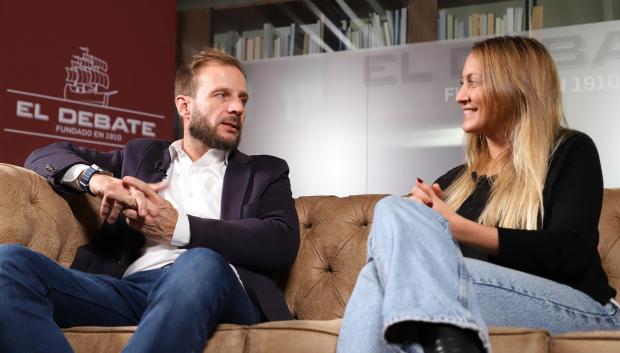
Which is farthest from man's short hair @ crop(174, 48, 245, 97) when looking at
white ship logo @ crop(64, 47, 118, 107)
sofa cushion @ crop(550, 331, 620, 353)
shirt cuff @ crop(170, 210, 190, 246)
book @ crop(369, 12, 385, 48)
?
book @ crop(369, 12, 385, 48)

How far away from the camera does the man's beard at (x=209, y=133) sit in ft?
7.16

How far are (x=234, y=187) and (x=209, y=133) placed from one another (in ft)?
0.74

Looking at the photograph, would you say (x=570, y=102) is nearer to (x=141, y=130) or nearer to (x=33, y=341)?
(x=141, y=130)

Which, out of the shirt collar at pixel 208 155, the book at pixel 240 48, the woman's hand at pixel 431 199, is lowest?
the woman's hand at pixel 431 199

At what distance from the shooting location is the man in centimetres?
147

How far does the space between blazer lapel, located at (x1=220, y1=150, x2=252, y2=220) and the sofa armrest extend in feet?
1.32

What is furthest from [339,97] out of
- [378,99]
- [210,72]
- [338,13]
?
[210,72]

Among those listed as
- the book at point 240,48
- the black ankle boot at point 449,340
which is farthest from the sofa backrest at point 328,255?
the book at point 240,48

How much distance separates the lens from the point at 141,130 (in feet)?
13.0

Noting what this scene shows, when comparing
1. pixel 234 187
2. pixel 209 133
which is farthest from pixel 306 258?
pixel 209 133

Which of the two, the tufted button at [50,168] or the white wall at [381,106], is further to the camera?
the white wall at [381,106]

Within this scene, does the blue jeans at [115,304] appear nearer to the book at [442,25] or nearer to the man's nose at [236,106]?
the man's nose at [236,106]

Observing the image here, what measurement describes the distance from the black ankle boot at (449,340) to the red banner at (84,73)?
2.74 m

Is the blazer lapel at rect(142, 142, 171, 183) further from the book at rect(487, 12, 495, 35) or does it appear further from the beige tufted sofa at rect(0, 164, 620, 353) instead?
the book at rect(487, 12, 495, 35)
